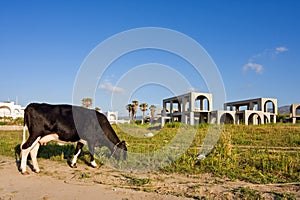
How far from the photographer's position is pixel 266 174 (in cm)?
651

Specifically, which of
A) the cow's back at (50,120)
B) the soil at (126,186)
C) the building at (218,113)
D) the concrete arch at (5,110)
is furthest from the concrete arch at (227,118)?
the concrete arch at (5,110)

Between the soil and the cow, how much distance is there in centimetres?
65

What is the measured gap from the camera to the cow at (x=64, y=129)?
7398 millimetres

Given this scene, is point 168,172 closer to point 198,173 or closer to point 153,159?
point 198,173

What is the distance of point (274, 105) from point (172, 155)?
3809cm

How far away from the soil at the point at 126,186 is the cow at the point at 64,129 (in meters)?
0.65

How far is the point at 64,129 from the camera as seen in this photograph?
7.67 m

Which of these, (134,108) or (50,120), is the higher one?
(134,108)

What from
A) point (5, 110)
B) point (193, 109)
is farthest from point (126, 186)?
point (5, 110)

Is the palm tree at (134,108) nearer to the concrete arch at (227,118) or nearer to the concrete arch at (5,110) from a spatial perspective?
the concrete arch at (227,118)

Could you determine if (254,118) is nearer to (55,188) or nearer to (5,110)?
(55,188)

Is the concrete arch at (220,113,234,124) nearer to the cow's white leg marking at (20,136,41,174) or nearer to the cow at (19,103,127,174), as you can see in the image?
the cow at (19,103,127,174)

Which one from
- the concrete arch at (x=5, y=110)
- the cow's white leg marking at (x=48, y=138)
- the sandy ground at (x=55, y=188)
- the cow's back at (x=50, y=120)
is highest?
the concrete arch at (x=5, y=110)

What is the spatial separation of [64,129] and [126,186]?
2.70 metres
